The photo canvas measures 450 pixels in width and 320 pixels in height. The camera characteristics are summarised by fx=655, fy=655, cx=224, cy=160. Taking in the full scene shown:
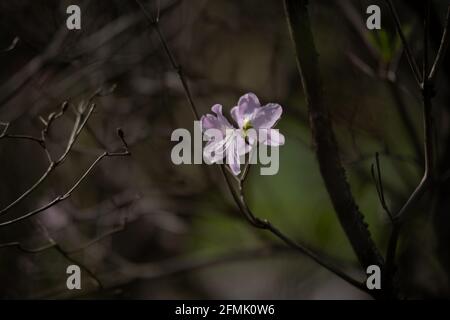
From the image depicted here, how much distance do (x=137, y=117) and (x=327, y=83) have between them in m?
1.03

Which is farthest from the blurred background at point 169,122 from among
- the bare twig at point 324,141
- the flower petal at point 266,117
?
the flower petal at point 266,117

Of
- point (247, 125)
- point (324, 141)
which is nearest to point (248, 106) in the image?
point (247, 125)

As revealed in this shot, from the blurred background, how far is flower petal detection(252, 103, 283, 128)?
66 cm

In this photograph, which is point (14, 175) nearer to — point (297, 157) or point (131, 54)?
point (131, 54)

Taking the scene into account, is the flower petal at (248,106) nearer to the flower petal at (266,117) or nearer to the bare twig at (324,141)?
the flower petal at (266,117)

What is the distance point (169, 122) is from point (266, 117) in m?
1.81

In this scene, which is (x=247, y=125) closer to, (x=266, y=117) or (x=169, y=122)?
(x=266, y=117)

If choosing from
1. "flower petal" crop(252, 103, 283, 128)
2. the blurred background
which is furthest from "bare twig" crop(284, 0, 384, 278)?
the blurred background

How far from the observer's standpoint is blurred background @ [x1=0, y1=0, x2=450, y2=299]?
2.70 metres

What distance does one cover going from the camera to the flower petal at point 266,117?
65.0 inches

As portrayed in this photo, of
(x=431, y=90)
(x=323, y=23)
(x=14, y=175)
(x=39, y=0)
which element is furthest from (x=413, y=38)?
(x=14, y=175)

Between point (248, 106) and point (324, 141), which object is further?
point (324, 141)

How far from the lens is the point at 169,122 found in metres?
3.42

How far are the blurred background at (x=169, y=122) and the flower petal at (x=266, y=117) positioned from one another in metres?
0.66
